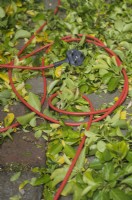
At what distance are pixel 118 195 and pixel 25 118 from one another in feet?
2.39

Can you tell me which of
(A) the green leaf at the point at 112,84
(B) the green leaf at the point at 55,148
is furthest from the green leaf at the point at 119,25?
(B) the green leaf at the point at 55,148

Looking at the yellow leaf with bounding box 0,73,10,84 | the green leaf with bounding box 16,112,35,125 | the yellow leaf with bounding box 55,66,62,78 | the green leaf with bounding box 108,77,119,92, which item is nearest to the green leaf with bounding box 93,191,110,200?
the green leaf with bounding box 16,112,35,125

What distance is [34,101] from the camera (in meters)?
2.02

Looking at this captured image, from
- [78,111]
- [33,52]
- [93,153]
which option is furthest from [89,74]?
[93,153]

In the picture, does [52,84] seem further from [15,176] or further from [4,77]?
[15,176]

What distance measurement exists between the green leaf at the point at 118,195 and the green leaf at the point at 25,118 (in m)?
0.68

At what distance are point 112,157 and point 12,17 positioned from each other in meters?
1.57

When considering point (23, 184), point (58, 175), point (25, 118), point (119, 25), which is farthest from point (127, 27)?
point (23, 184)

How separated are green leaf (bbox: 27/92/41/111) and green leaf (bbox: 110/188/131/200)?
73 centimetres

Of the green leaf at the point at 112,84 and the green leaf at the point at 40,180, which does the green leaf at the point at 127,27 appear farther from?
the green leaf at the point at 40,180

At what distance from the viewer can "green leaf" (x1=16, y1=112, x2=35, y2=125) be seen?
75.0 inches

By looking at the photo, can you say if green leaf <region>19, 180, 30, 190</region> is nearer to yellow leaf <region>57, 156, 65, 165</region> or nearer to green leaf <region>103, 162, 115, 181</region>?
yellow leaf <region>57, 156, 65, 165</region>

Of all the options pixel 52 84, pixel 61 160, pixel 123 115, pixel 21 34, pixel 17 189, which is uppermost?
pixel 21 34

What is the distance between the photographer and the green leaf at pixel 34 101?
2.01 m
